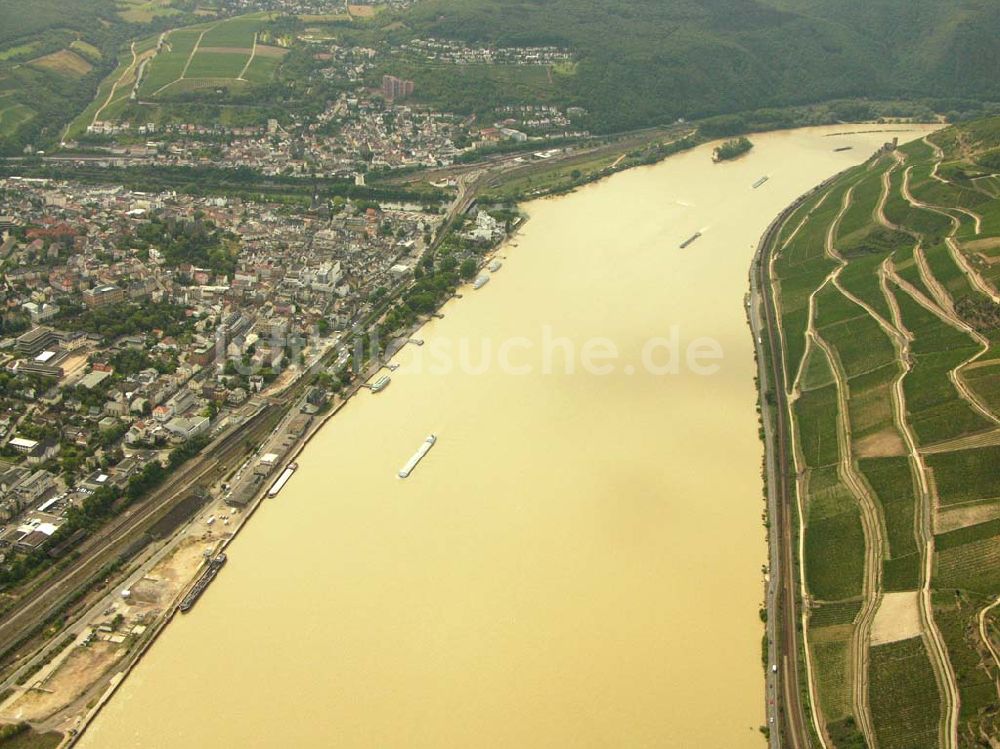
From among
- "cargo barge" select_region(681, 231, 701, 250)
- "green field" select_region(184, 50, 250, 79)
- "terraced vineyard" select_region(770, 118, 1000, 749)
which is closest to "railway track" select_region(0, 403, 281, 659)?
"terraced vineyard" select_region(770, 118, 1000, 749)

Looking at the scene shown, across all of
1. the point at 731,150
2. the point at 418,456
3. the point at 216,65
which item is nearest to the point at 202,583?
the point at 418,456

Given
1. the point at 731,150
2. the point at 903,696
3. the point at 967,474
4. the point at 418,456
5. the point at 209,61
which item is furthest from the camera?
the point at 209,61

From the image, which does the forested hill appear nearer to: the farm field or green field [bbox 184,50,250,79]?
the farm field

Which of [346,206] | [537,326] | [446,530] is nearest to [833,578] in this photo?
[446,530]

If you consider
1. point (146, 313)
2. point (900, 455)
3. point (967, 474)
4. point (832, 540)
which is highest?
point (967, 474)

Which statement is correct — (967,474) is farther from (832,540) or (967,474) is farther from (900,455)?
(832,540)

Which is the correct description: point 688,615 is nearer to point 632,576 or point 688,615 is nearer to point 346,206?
point 632,576
